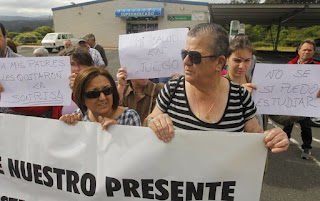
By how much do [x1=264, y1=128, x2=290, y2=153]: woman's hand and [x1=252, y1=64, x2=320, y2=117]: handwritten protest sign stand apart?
0.54 m

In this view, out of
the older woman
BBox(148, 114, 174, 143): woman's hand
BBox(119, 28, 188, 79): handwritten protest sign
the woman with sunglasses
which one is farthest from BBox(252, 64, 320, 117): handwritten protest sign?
the woman with sunglasses

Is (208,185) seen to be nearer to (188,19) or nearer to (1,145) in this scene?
(1,145)

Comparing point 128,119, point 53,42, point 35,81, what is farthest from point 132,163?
point 53,42

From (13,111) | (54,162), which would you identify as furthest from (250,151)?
(13,111)

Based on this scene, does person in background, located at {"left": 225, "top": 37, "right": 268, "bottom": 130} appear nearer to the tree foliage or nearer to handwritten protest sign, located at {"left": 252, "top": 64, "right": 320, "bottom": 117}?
handwritten protest sign, located at {"left": 252, "top": 64, "right": 320, "bottom": 117}

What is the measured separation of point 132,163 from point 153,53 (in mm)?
1049

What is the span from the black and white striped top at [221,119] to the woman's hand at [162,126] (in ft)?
0.34

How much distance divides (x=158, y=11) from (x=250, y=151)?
27051 millimetres

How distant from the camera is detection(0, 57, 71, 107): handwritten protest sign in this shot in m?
1.91

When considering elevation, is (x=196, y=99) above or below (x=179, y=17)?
below

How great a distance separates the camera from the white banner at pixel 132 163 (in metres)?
1.38

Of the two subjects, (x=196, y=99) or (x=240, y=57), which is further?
(x=240, y=57)

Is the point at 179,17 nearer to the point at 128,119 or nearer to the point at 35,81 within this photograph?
the point at 35,81

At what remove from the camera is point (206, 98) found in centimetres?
142
